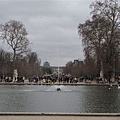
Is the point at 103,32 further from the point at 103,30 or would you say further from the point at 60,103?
the point at 60,103

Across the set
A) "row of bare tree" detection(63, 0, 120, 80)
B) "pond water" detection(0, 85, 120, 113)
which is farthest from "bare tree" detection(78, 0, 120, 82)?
"pond water" detection(0, 85, 120, 113)

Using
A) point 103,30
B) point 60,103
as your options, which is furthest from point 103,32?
point 60,103

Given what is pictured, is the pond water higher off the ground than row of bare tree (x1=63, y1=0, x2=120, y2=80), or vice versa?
row of bare tree (x1=63, y1=0, x2=120, y2=80)

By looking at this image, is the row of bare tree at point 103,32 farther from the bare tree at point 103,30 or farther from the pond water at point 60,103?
the pond water at point 60,103

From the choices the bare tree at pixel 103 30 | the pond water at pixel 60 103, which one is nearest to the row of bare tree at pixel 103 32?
the bare tree at pixel 103 30

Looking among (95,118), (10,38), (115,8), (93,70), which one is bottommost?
(95,118)

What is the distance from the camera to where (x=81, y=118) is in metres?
13.4

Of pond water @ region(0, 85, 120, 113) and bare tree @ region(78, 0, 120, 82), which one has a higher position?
bare tree @ region(78, 0, 120, 82)

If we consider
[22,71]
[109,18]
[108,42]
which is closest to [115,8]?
[109,18]

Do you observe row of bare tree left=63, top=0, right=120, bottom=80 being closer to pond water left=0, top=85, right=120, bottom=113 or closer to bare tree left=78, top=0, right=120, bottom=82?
bare tree left=78, top=0, right=120, bottom=82

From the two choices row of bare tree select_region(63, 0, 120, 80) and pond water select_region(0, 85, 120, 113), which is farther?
row of bare tree select_region(63, 0, 120, 80)

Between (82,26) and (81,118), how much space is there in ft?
162

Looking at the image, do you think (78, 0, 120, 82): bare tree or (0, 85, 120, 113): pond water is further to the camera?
(78, 0, 120, 82): bare tree

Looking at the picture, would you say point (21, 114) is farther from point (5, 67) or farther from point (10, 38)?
point (5, 67)
